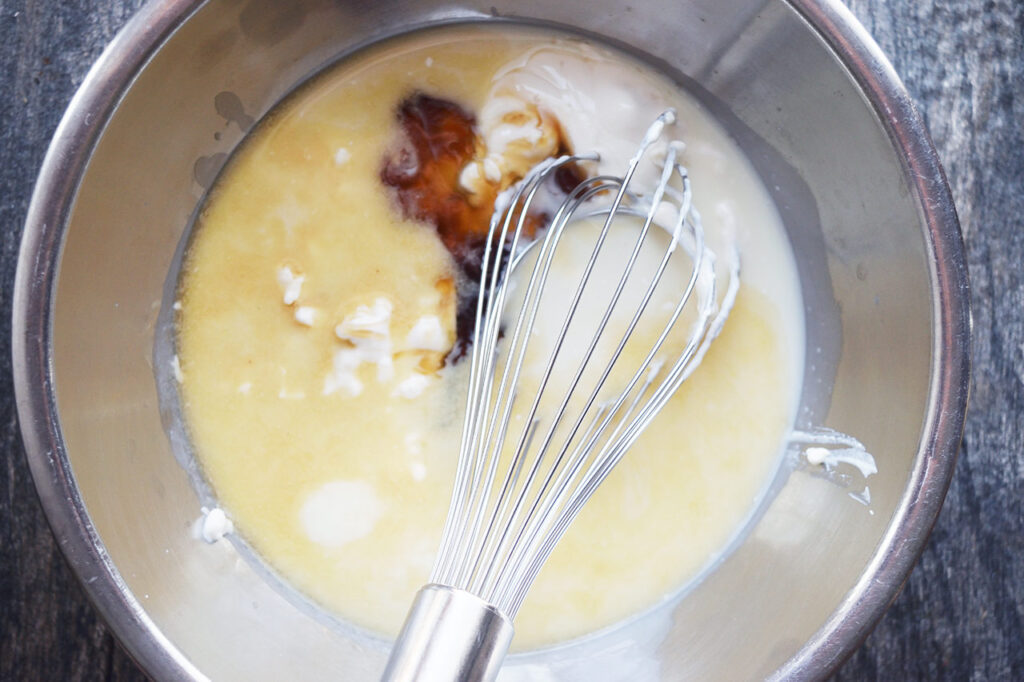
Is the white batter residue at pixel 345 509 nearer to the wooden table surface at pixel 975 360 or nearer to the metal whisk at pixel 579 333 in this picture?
the metal whisk at pixel 579 333

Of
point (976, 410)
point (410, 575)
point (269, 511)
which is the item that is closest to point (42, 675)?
point (269, 511)

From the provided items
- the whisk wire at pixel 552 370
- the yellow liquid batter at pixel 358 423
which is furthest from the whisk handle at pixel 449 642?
the yellow liquid batter at pixel 358 423

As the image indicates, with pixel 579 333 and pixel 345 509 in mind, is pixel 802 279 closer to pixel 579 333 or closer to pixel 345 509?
pixel 579 333

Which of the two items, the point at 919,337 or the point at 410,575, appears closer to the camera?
the point at 919,337

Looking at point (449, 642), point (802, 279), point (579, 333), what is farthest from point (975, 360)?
point (449, 642)

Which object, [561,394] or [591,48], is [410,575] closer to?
[561,394]
